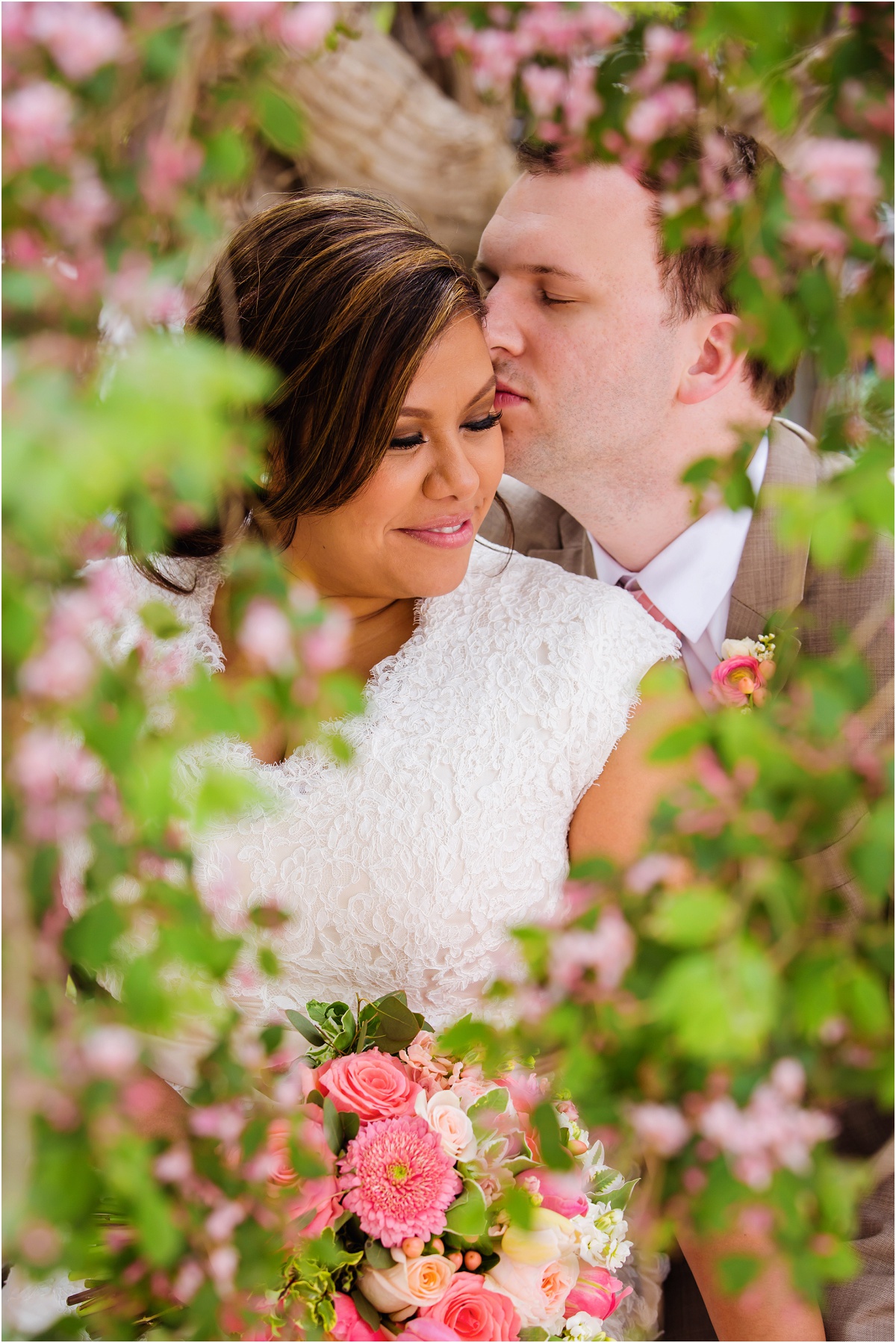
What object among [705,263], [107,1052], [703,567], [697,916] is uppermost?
[697,916]

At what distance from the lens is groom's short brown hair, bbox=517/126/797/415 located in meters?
1.85

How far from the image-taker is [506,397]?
1.96 metres

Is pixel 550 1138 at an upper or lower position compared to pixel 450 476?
upper

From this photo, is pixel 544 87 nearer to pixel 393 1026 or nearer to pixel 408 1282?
pixel 393 1026

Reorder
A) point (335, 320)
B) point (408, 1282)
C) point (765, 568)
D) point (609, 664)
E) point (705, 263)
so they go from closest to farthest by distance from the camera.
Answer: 1. point (408, 1282)
2. point (335, 320)
3. point (609, 664)
4. point (765, 568)
5. point (705, 263)

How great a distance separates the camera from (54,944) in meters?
0.67

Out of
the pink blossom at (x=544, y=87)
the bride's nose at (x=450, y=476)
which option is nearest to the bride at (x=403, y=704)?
the bride's nose at (x=450, y=476)

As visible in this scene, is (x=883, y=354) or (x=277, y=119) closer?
(x=277, y=119)

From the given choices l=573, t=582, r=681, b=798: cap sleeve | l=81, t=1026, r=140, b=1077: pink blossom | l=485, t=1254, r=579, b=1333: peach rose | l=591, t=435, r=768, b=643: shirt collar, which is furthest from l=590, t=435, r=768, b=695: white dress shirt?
l=81, t=1026, r=140, b=1077: pink blossom

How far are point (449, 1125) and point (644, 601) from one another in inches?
44.2

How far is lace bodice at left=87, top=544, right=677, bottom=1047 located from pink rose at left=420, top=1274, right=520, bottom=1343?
1.47 feet

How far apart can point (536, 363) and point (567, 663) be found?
65cm

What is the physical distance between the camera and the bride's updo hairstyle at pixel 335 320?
1.44 metres

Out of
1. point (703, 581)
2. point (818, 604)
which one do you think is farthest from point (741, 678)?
point (703, 581)
